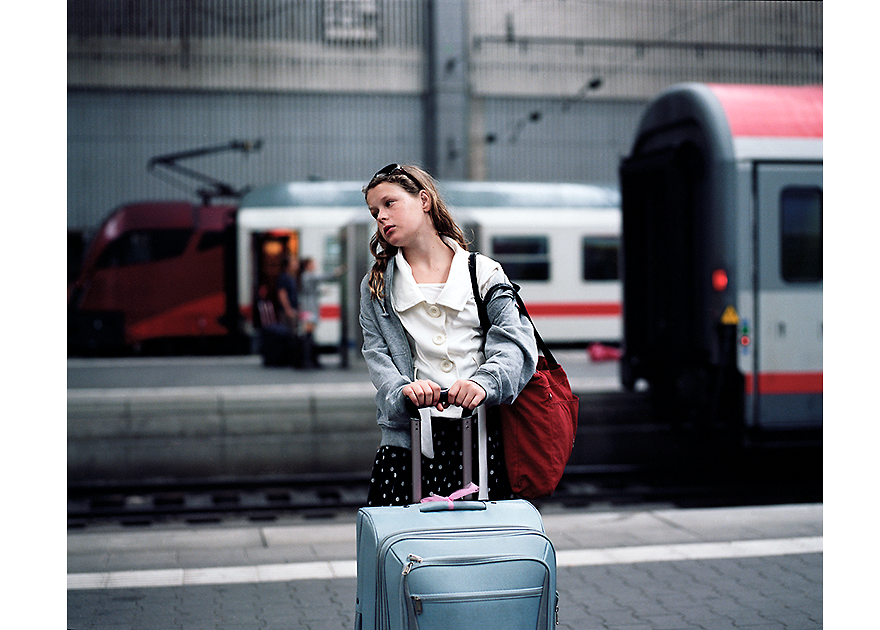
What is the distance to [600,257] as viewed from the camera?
17.0 metres

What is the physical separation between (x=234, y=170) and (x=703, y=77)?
10852 millimetres

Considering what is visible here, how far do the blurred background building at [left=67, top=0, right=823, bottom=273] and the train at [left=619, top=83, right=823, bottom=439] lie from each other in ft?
45.8

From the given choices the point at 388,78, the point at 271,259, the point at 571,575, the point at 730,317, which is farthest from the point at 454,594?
the point at 388,78

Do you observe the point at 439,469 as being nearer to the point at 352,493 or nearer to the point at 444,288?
the point at 444,288

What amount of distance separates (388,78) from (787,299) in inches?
628

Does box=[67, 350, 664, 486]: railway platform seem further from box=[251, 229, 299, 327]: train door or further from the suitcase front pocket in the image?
box=[251, 229, 299, 327]: train door

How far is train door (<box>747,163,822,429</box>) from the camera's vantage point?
24.6ft

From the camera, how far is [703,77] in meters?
22.6

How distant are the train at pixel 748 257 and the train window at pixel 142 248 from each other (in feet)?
40.5

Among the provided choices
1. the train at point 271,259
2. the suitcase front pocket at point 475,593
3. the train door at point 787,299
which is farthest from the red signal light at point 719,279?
the train at point 271,259

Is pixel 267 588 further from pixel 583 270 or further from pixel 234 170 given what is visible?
pixel 234 170

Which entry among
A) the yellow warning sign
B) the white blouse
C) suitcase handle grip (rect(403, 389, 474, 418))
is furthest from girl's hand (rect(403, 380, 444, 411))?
the yellow warning sign
